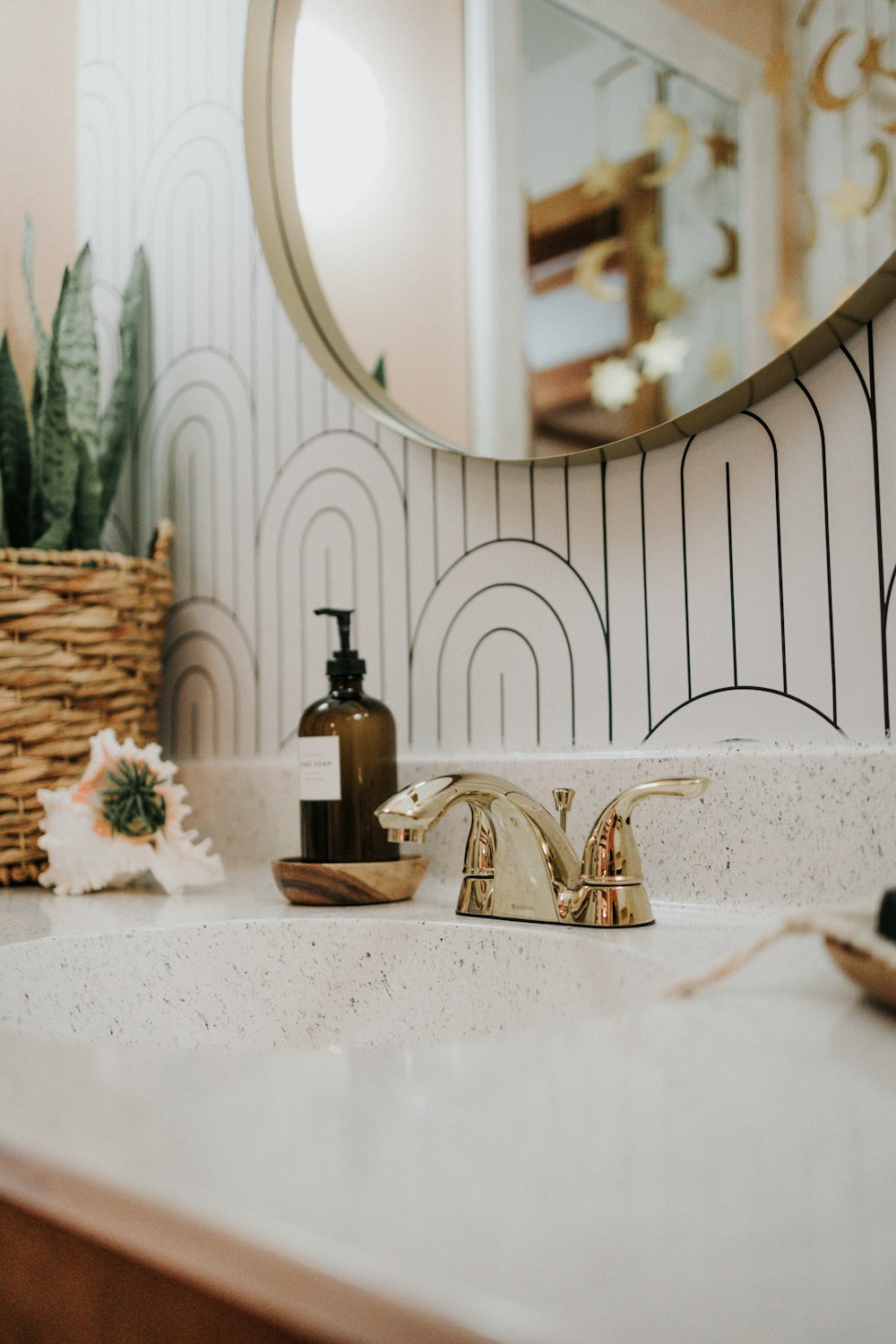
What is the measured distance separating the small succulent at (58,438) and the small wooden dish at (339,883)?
41 cm

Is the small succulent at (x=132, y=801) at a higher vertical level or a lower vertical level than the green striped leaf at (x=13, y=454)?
lower

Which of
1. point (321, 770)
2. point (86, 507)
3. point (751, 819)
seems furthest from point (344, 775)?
point (86, 507)

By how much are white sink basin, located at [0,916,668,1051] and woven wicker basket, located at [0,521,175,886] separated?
279 mm

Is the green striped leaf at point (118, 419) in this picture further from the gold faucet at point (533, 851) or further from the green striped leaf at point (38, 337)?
the gold faucet at point (533, 851)

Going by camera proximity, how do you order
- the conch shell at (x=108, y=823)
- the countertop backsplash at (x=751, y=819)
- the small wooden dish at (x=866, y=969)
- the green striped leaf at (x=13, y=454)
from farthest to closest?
1. the green striped leaf at (x=13, y=454)
2. the conch shell at (x=108, y=823)
3. the countertop backsplash at (x=751, y=819)
4. the small wooden dish at (x=866, y=969)

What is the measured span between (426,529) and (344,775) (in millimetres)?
240

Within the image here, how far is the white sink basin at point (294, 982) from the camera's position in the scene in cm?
Answer: 63

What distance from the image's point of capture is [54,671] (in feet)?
2.99

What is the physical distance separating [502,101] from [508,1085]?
766 millimetres

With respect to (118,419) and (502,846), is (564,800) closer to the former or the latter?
(502,846)

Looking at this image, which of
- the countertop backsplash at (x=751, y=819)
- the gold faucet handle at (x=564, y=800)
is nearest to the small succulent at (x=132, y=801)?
the countertop backsplash at (x=751, y=819)

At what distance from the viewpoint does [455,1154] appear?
0.28m

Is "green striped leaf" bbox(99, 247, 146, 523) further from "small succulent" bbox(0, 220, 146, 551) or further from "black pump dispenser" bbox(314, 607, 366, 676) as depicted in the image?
"black pump dispenser" bbox(314, 607, 366, 676)

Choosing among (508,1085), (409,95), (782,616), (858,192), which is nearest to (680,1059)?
(508,1085)
